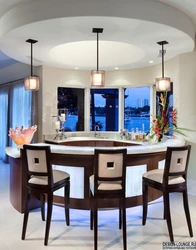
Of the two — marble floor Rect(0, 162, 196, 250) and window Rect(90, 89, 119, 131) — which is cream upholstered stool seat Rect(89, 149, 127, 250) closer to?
marble floor Rect(0, 162, 196, 250)

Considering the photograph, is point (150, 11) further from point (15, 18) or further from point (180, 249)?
point (180, 249)

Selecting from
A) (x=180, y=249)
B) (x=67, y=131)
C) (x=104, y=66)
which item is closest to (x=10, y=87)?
(x=67, y=131)

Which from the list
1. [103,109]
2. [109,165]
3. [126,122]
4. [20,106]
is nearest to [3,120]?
[20,106]

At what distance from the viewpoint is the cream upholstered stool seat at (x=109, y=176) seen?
2.47 metres

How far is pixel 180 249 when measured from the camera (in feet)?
8.27

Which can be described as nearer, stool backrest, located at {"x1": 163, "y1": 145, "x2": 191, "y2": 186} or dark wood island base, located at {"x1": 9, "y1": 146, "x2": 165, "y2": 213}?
stool backrest, located at {"x1": 163, "y1": 145, "x2": 191, "y2": 186}

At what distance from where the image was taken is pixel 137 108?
6.01 m

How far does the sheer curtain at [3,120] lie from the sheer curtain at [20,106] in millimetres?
420

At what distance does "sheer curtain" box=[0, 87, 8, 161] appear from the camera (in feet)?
23.0

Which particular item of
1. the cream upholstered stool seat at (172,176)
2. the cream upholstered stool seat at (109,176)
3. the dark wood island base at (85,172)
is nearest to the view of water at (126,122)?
the dark wood island base at (85,172)

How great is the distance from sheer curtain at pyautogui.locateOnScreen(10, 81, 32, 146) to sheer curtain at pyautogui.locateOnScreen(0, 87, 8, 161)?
1.38 ft

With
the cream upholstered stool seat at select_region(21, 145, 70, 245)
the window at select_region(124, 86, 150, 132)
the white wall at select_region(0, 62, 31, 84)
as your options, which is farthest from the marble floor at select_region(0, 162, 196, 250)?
the white wall at select_region(0, 62, 31, 84)

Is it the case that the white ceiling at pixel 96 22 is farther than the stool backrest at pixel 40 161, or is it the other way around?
the white ceiling at pixel 96 22

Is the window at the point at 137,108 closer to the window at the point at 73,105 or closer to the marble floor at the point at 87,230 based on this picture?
the window at the point at 73,105
